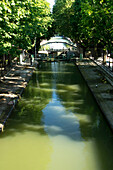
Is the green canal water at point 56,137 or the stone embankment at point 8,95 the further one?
the stone embankment at point 8,95

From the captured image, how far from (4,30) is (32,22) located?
5.34m

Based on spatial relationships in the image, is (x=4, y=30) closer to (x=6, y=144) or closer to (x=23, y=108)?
(x=23, y=108)

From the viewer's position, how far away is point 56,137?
9.77 metres

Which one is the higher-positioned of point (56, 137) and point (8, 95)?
point (8, 95)

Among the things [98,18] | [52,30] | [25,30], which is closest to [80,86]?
[98,18]

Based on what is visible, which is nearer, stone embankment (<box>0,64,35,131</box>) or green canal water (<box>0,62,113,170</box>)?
green canal water (<box>0,62,113,170</box>)

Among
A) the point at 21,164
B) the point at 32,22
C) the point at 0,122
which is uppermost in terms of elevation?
the point at 32,22

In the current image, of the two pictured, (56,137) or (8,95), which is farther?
(8,95)

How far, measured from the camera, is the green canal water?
7961 millimetres

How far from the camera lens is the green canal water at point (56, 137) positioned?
796 centimetres

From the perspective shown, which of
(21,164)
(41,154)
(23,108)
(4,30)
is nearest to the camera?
(21,164)

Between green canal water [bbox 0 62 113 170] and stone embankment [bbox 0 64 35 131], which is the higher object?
stone embankment [bbox 0 64 35 131]

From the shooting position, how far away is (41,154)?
851cm

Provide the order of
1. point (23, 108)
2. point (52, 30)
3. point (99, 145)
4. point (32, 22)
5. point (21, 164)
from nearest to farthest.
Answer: point (21, 164) < point (99, 145) < point (23, 108) < point (32, 22) < point (52, 30)
